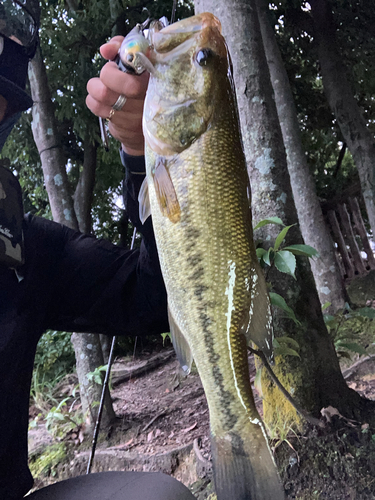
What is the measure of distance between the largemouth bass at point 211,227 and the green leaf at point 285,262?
74cm

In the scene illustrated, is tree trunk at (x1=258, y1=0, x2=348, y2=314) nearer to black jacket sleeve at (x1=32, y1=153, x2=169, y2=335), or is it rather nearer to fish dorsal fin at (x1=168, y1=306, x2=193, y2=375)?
black jacket sleeve at (x1=32, y1=153, x2=169, y2=335)

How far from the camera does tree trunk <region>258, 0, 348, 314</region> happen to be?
15.5 ft

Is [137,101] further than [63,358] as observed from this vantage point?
No

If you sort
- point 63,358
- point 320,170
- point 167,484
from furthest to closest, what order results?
point 320,170, point 63,358, point 167,484

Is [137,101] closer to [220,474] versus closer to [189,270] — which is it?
[189,270]

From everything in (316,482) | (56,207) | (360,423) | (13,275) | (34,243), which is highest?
(56,207)

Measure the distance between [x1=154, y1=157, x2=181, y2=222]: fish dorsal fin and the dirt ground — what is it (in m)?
0.60

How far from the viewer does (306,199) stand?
483 cm

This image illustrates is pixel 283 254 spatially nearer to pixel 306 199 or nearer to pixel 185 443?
pixel 185 443

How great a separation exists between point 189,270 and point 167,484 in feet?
3.51

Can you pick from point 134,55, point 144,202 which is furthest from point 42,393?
point 134,55

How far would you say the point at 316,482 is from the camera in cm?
188

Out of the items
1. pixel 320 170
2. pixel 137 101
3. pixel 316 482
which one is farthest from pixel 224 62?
pixel 320 170

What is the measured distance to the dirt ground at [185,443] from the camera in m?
1.89
